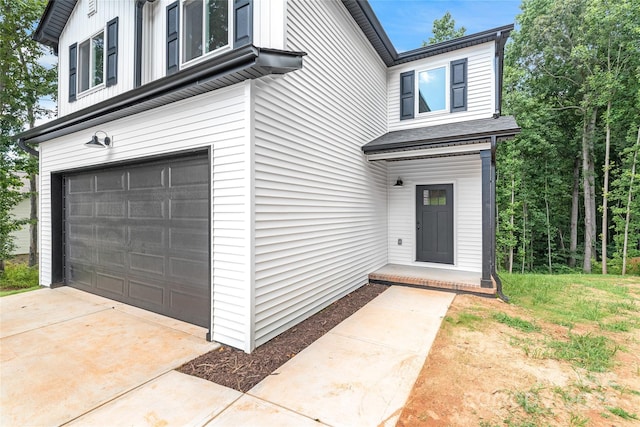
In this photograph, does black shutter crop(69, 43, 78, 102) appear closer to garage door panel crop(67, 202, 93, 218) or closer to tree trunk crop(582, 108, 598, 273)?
garage door panel crop(67, 202, 93, 218)

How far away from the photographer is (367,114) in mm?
6492

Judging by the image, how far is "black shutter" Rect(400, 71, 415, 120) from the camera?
7438mm

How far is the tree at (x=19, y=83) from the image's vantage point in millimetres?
8406

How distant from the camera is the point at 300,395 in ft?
8.13

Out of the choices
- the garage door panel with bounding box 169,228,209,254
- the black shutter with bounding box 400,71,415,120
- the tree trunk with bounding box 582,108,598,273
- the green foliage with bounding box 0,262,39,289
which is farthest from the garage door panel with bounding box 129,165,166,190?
the tree trunk with bounding box 582,108,598,273

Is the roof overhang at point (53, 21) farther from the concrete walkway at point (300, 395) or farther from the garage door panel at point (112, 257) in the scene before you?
the concrete walkway at point (300, 395)

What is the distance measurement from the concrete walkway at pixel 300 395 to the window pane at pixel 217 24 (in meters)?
4.13

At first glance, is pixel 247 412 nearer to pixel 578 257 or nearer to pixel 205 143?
pixel 205 143

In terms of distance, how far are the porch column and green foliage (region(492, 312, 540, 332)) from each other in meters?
1.07

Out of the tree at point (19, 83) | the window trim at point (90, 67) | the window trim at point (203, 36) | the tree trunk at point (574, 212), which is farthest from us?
the tree trunk at point (574, 212)

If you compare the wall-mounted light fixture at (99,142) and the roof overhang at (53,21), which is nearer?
the wall-mounted light fixture at (99,142)

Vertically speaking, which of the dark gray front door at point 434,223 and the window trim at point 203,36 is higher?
the window trim at point 203,36

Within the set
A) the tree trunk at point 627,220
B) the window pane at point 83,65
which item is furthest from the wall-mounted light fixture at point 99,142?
the tree trunk at point 627,220

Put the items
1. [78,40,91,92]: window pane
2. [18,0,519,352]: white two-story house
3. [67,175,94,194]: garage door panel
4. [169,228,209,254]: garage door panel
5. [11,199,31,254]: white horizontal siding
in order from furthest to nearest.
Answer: [11,199,31,254]: white horizontal siding
[78,40,91,92]: window pane
[67,175,94,194]: garage door panel
[169,228,209,254]: garage door panel
[18,0,519,352]: white two-story house
